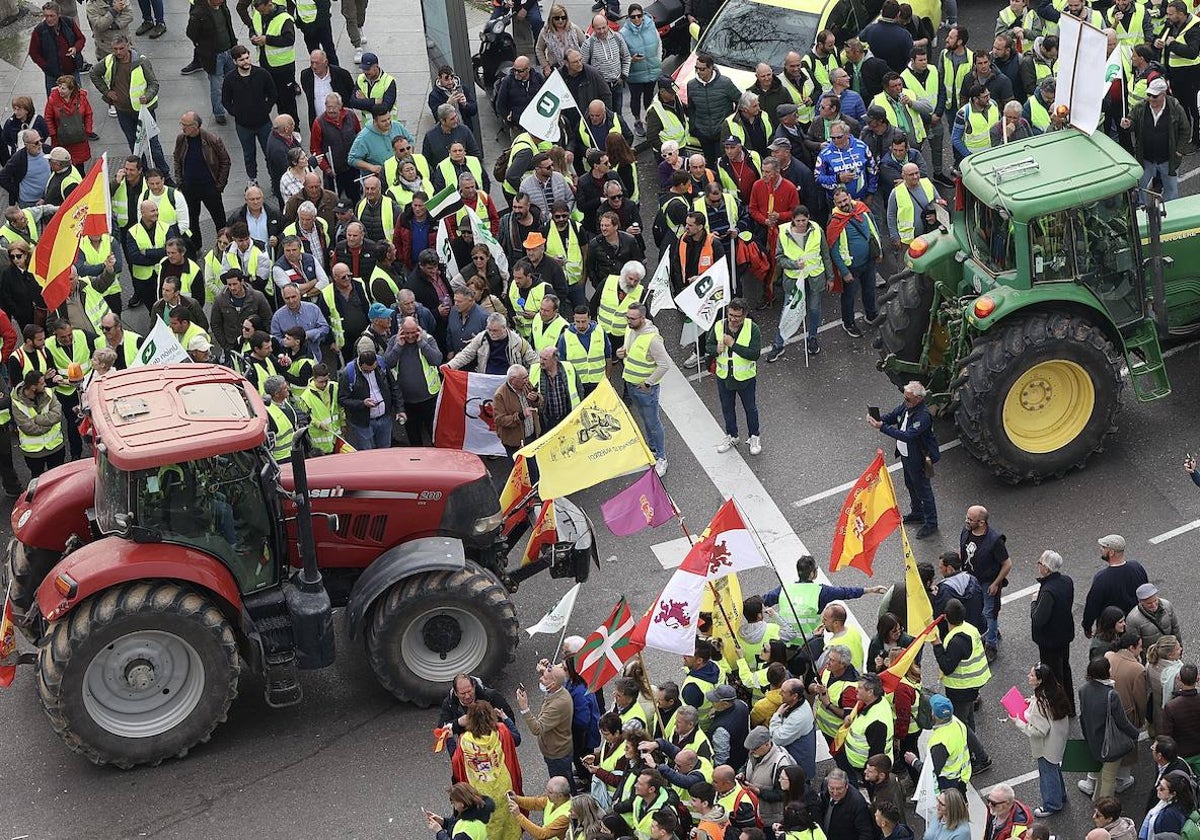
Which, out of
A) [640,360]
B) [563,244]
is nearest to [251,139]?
[563,244]

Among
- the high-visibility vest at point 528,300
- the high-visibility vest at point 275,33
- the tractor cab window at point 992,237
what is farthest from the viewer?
the high-visibility vest at point 275,33

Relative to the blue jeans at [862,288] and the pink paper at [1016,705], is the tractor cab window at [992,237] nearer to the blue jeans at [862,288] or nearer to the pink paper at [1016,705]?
the blue jeans at [862,288]

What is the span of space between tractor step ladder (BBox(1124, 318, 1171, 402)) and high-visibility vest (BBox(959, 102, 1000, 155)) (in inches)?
173

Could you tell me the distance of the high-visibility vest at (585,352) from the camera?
16.8 m

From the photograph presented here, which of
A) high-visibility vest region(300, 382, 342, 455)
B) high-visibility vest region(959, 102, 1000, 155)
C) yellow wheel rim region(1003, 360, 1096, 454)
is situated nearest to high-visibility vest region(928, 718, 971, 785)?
yellow wheel rim region(1003, 360, 1096, 454)

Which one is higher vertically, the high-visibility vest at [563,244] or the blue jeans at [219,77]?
the blue jeans at [219,77]

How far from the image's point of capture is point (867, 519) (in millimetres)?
13680

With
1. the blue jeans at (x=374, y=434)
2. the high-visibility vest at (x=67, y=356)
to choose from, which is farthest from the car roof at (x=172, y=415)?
the high-visibility vest at (x=67, y=356)

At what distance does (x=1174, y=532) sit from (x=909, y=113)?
6.32 meters

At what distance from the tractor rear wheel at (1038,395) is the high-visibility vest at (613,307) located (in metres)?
3.31

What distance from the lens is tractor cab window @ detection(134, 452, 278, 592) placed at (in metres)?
12.8

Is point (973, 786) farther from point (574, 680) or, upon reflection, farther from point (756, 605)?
point (574, 680)

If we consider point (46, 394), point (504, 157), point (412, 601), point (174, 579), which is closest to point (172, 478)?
point (174, 579)

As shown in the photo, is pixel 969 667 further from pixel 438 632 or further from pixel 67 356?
pixel 67 356
